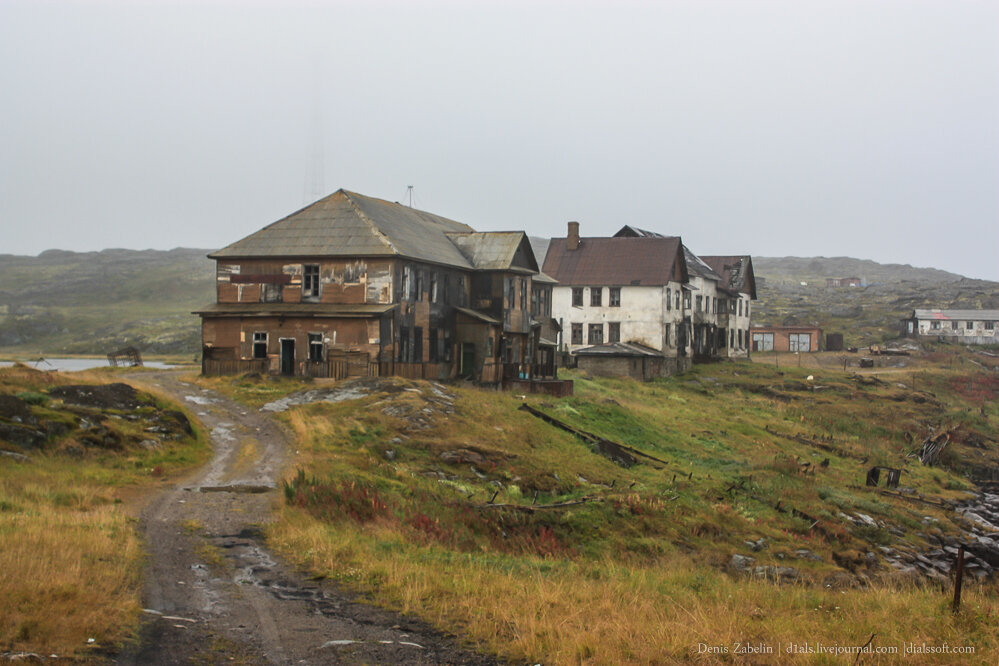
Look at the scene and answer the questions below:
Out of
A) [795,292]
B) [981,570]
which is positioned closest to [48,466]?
[981,570]

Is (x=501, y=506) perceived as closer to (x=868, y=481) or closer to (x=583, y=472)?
(x=583, y=472)

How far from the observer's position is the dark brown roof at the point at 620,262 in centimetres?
6172

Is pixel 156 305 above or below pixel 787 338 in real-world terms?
above

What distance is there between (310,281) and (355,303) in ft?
8.21

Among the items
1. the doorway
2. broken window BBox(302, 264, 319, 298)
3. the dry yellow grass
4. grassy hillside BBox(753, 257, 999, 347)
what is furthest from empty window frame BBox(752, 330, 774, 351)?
the dry yellow grass

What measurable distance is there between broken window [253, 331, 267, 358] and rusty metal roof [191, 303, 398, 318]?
940mm

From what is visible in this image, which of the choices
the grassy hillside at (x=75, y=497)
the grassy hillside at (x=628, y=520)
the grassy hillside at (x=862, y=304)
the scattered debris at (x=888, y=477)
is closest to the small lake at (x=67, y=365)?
the grassy hillside at (x=628, y=520)

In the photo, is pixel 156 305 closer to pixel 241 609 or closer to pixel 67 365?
pixel 67 365

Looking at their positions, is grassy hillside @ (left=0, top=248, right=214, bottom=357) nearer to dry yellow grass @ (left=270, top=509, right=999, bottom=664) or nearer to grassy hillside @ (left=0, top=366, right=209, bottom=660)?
grassy hillside @ (left=0, top=366, right=209, bottom=660)

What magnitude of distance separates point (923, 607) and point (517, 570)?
19.8 ft

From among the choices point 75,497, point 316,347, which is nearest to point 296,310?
point 316,347

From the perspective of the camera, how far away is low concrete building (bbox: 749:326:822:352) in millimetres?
84500

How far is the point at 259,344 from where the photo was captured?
37.6m

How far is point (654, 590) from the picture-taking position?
12891 millimetres
